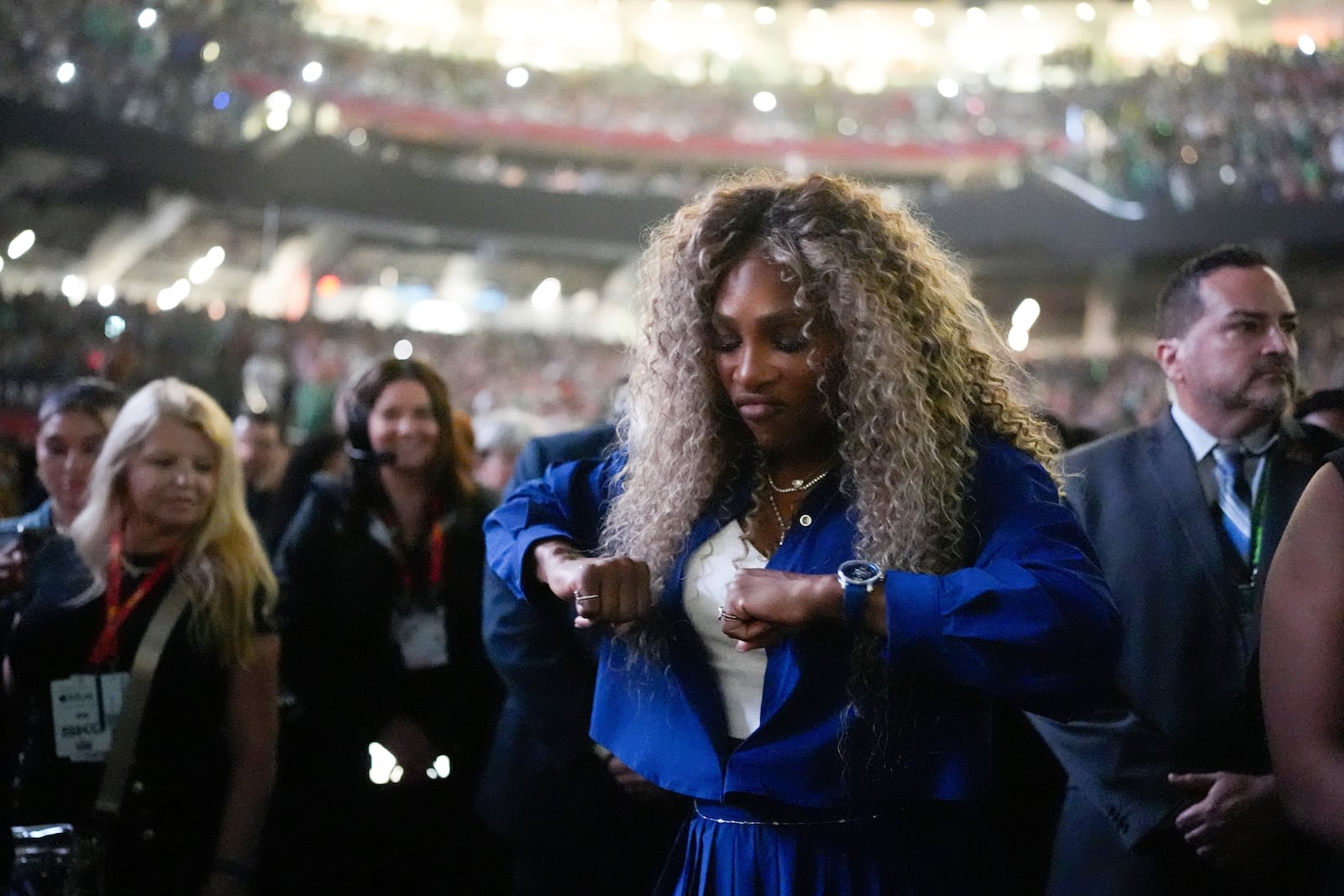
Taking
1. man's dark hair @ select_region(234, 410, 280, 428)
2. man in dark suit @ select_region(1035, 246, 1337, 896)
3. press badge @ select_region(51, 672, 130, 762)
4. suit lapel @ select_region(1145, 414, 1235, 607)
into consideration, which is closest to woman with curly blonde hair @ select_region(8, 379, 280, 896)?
press badge @ select_region(51, 672, 130, 762)

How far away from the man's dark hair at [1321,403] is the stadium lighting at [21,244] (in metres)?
20.1

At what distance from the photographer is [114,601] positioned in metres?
2.82

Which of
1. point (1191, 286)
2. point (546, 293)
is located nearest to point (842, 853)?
point (1191, 286)

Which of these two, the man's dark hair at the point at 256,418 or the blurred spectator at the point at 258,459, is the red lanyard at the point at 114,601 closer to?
the blurred spectator at the point at 258,459

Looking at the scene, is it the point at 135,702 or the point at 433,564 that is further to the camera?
the point at 433,564

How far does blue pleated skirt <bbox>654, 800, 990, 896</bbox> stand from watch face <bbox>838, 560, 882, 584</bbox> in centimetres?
36

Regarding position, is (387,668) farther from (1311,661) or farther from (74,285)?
(74,285)

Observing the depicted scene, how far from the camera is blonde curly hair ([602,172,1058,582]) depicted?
1.64m

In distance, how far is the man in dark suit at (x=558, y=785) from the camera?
8.79 feet

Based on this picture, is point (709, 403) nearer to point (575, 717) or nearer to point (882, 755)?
point (882, 755)

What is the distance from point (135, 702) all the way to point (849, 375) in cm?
190

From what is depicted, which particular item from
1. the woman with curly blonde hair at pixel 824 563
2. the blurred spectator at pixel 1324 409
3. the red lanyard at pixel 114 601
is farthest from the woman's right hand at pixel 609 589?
the blurred spectator at pixel 1324 409

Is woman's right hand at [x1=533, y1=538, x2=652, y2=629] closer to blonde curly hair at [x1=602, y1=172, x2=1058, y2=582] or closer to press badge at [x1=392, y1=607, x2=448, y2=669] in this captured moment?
blonde curly hair at [x1=602, y1=172, x2=1058, y2=582]

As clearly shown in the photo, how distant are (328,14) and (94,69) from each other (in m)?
16.0
